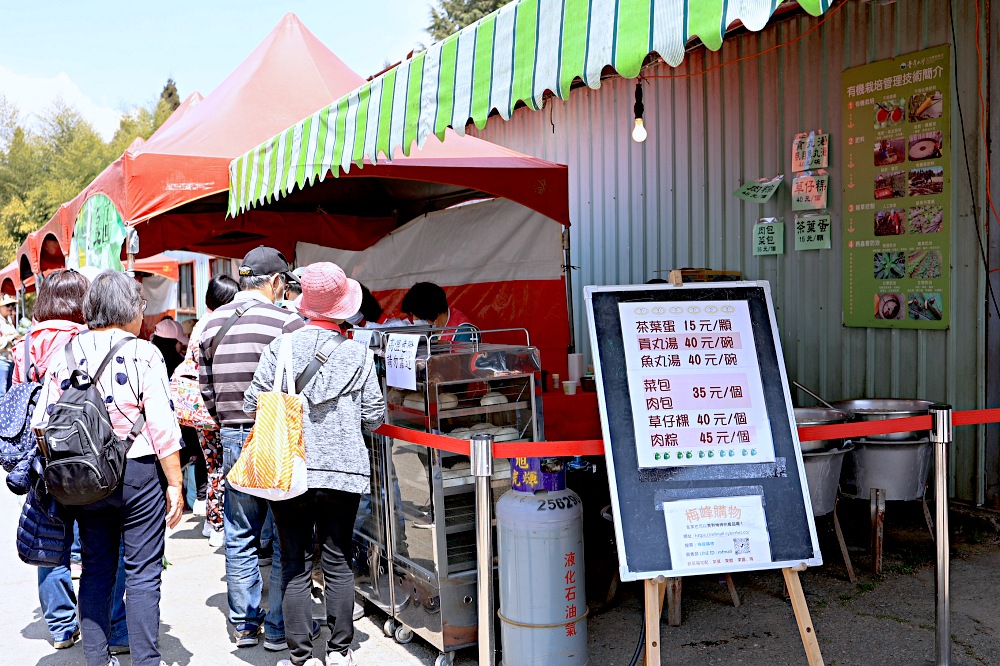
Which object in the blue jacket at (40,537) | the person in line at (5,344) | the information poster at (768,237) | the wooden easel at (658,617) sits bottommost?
the wooden easel at (658,617)

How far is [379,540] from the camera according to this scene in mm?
4133

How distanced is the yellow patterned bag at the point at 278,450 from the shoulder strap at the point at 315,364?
1.3 inches

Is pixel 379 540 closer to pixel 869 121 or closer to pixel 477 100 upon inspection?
pixel 477 100

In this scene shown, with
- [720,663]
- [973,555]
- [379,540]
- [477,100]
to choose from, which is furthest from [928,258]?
[379,540]

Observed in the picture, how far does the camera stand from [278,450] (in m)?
3.22

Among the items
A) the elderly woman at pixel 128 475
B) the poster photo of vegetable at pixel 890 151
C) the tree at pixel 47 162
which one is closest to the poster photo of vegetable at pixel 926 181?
the poster photo of vegetable at pixel 890 151

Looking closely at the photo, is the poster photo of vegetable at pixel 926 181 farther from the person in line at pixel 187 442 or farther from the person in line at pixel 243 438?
the person in line at pixel 187 442

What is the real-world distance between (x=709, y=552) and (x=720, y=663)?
2.58ft

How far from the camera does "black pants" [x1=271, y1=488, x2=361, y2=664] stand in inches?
134

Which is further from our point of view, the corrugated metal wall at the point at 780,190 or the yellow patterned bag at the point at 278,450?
the corrugated metal wall at the point at 780,190

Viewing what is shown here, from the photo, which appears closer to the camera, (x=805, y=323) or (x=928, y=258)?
(x=928, y=258)

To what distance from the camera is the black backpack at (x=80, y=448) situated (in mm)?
3051

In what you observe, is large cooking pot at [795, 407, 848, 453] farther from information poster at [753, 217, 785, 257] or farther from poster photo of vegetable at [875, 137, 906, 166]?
information poster at [753, 217, 785, 257]

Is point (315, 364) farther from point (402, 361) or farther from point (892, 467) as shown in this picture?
point (892, 467)
